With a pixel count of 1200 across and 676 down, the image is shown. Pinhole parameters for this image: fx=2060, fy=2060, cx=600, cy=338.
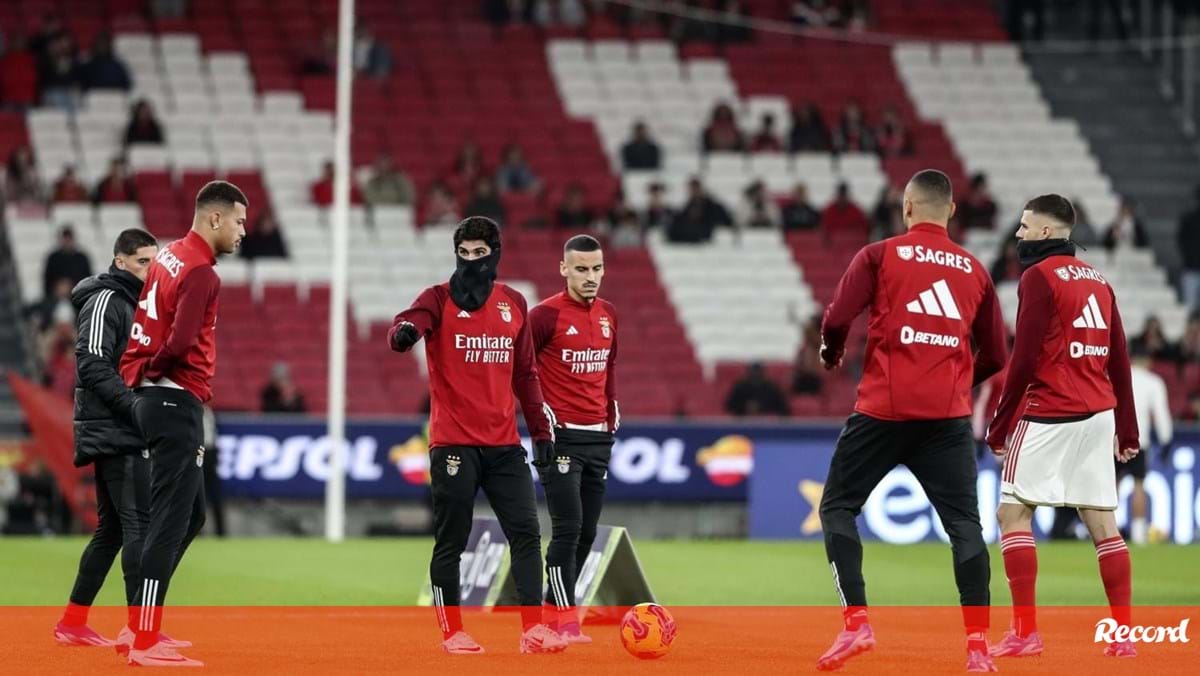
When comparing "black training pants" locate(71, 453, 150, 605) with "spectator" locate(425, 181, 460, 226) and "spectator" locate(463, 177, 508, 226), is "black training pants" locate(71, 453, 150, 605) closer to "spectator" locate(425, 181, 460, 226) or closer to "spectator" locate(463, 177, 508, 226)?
"spectator" locate(463, 177, 508, 226)

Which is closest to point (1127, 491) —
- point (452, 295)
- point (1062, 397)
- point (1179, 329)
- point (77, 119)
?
point (1179, 329)

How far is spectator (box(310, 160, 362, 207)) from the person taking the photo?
1118 inches

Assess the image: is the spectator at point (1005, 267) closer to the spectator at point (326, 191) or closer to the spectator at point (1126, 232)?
the spectator at point (1126, 232)

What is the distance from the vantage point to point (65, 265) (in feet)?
81.9

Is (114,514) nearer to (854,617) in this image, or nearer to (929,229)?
(854,617)

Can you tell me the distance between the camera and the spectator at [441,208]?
92.4ft

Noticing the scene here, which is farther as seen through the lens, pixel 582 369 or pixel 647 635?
pixel 582 369

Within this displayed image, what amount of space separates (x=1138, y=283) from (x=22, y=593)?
19174 mm

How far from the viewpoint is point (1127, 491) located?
71.7 feet

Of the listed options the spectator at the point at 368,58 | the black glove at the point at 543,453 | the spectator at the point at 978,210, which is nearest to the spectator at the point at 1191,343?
the spectator at the point at 978,210

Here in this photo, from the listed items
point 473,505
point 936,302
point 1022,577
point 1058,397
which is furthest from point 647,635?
point 1058,397

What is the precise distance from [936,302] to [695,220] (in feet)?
63.4

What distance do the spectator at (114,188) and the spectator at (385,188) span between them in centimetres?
318

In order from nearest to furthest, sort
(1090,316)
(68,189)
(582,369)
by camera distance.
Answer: (1090,316) → (582,369) → (68,189)
